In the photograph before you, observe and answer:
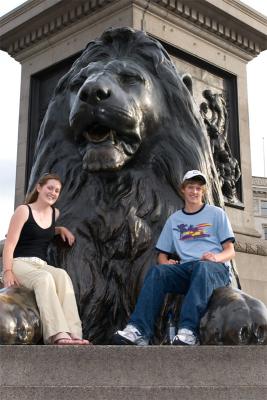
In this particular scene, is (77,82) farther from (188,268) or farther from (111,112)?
(188,268)

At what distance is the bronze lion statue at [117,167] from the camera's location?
3920mm

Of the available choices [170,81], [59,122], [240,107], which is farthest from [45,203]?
[240,107]

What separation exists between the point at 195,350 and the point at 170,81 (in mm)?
2175

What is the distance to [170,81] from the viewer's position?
4.46 metres

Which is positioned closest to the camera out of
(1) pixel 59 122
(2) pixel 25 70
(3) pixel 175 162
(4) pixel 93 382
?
(4) pixel 93 382

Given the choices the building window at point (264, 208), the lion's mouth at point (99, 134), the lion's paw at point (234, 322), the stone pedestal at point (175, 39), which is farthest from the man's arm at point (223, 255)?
the building window at point (264, 208)

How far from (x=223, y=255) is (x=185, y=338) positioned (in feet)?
1.82

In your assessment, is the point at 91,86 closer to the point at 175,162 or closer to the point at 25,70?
the point at 175,162

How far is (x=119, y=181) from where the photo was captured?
13.3 feet

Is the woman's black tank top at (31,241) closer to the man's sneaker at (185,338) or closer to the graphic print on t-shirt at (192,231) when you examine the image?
the graphic print on t-shirt at (192,231)

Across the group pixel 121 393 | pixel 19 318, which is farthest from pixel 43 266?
pixel 121 393

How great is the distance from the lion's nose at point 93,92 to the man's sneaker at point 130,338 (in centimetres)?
131

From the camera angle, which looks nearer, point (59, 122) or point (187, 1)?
point (59, 122)

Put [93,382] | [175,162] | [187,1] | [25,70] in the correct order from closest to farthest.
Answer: [93,382]
[175,162]
[187,1]
[25,70]
